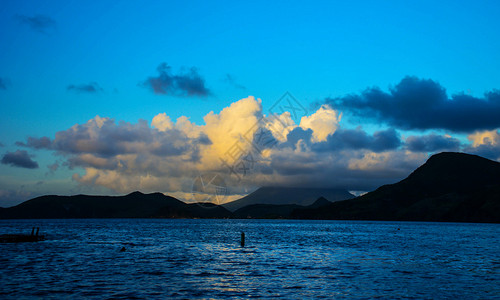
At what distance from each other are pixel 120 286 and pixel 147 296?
19.6 ft

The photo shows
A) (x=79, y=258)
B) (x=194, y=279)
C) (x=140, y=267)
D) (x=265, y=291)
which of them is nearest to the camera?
(x=265, y=291)

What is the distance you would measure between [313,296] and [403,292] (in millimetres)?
8552

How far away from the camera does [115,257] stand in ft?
217

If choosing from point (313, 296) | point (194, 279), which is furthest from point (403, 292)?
point (194, 279)

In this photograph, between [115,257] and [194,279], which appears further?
[115,257]

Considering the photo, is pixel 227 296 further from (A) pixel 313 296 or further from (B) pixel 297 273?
(B) pixel 297 273

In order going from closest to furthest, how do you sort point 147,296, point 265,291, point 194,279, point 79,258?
point 147,296
point 265,291
point 194,279
point 79,258

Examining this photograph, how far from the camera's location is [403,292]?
123 feet

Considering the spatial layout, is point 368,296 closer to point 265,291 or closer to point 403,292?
point 403,292

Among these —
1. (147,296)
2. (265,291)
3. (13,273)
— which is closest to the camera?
(147,296)

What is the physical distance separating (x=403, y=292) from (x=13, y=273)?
40145 mm

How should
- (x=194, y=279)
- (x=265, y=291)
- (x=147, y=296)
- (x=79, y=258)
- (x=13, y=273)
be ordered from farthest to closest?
(x=79, y=258) → (x=13, y=273) → (x=194, y=279) → (x=265, y=291) → (x=147, y=296)

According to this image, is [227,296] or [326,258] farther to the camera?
[326,258]

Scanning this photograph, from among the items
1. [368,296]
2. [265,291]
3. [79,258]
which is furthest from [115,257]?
[368,296]
